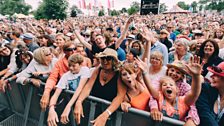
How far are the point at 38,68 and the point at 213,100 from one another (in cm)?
264

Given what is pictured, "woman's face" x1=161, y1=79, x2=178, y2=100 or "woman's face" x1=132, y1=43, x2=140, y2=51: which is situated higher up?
"woman's face" x1=132, y1=43, x2=140, y2=51

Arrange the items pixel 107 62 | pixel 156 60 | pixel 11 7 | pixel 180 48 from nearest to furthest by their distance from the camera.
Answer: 1. pixel 107 62
2. pixel 156 60
3. pixel 180 48
4. pixel 11 7

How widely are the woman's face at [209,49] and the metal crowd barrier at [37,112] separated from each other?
→ 2.15 m

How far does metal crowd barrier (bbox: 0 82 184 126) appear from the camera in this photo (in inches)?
92.4

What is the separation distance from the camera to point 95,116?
108 inches

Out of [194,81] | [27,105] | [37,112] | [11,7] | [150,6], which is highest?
[11,7]

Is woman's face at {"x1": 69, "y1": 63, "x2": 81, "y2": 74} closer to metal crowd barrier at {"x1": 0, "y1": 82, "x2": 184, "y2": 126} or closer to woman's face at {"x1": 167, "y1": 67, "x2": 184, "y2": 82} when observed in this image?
metal crowd barrier at {"x1": 0, "y1": 82, "x2": 184, "y2": 126}

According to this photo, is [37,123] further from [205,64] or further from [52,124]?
[205,64]

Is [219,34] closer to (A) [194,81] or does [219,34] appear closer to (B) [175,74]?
(B) [175,74]

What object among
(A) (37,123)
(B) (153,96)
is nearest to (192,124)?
(B) (153,96)

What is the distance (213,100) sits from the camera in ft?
7.71

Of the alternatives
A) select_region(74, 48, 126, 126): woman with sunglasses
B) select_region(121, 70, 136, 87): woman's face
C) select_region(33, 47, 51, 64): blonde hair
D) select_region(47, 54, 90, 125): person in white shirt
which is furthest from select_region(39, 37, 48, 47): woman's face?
select_region(121, 70, 136, 87): woman's face

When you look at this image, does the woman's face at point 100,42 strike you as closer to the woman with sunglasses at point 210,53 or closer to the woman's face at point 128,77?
the woman with sunglasses at point 210,53

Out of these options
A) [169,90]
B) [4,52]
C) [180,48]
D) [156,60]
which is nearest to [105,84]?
[169,90]
